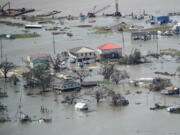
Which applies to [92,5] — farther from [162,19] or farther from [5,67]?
[5,67]

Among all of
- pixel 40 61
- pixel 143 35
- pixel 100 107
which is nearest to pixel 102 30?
pixel 143 35

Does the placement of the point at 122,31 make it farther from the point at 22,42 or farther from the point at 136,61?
the point at 136,61

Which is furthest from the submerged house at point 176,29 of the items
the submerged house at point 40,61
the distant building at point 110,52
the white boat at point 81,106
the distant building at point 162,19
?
the white boat at point 81,106

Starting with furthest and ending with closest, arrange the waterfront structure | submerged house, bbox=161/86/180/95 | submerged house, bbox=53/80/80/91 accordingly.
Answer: the waterfront structure < submerged house, bbox=53/80/80/91 < submerged house, bbox=161/86/180/95

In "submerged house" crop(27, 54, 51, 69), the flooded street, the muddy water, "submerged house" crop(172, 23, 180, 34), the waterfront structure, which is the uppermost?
the muddy water

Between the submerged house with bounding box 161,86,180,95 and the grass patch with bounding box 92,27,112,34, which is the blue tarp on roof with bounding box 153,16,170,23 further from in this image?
the submerged house with bounding box 161,86,180,95

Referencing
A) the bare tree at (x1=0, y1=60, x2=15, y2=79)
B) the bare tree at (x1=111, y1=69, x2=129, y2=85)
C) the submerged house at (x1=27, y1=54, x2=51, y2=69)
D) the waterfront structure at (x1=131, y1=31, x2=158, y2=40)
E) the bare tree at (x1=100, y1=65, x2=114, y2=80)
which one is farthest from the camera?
the waterfront structure at (x1=131, y1=31, x2=158, y2=40)

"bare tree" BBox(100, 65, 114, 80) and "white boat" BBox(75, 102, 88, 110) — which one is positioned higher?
"bare tree" BBox(100, 65, 114, 80)

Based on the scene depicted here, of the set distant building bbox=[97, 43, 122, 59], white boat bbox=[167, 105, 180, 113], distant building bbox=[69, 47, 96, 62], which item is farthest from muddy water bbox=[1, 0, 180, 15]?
white boat bbox=[167, 105, 180, 113]

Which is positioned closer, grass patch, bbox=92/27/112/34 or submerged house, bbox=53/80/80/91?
submerged house, bbox=53/80/80/91
